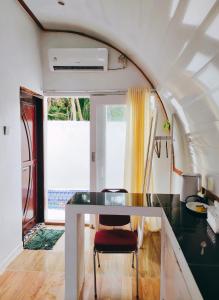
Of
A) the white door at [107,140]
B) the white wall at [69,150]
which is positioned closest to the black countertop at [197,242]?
the white door at [107,140]

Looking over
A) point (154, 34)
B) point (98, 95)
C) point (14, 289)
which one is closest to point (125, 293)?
point (14, 289)

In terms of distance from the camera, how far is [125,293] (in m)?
2.23

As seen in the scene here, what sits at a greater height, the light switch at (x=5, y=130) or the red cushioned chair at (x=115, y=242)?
the light switch at (x=5, y=130)

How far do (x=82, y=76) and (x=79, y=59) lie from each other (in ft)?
0.84

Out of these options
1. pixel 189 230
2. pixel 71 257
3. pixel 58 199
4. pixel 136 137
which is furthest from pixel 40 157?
pixel 189 230

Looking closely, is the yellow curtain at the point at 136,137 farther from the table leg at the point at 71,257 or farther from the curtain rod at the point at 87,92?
the table leg at the point at 71,257

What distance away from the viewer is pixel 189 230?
1.58m

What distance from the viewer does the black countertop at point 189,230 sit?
1.04 metres

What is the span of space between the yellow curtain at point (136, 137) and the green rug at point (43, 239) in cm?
110

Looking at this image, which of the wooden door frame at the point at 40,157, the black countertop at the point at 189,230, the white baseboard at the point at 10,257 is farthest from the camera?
the wooden door frame at the point at 40,157

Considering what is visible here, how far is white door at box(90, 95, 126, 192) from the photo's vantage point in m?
3.64

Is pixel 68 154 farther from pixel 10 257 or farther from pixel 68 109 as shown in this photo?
pixel 10 257

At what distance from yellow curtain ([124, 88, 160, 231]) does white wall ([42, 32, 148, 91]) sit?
238 millimetres

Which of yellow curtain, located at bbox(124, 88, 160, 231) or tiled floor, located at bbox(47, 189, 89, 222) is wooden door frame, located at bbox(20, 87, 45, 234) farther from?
yellow curtain, located at bbox(124, 88, 160, 231)
